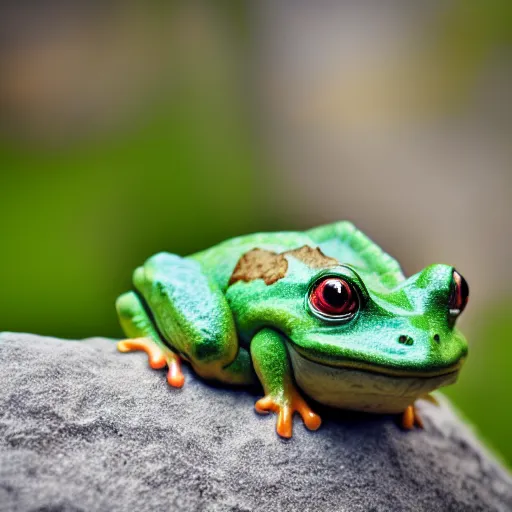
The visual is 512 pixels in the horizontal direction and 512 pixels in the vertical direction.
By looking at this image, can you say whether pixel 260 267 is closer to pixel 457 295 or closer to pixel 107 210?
pixel 457 295

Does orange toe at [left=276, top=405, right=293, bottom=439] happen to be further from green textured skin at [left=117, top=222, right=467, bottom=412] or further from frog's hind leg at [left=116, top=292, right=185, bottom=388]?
frog's hind leg at [left=116, top=292, right=185, bottom=388]

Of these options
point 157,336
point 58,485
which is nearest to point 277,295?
point 157,336

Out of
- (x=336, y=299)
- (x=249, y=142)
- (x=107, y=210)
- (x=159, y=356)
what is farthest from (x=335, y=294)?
(x=249, y=142)

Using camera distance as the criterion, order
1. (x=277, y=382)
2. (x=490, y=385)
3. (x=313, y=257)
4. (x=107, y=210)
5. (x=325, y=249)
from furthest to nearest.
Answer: (x=490, y=385) < (x=107, y=210) < (x=325, y=249) < (x=313, y=257) < (x=277, y=382)

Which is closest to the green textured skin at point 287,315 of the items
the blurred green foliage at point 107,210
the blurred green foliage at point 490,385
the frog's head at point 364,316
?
the frog's head at point 364,316

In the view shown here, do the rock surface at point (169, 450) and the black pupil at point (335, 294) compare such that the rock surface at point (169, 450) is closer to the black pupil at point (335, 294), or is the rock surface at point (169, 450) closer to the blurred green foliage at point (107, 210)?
the black pupil at point (335, 294)

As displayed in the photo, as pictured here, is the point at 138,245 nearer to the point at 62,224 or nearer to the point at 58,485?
the point at 62,224

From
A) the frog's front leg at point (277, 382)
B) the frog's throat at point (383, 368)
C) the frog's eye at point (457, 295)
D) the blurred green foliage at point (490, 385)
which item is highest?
the frog's eye at point (457, 295)
